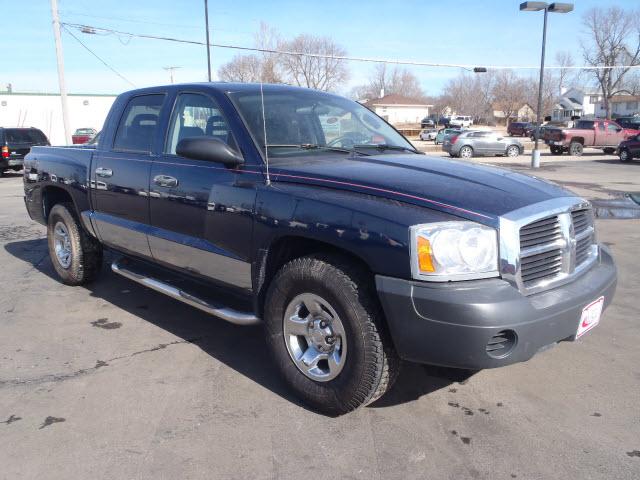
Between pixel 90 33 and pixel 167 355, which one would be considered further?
pixel 90 33

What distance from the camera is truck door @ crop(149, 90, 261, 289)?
3.44 m

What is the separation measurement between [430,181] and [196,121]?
1.89 metres

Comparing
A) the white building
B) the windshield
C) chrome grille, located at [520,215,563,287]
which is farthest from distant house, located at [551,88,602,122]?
chrome grille, located at [520,215,563,287]

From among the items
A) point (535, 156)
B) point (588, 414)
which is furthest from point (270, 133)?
point (535, 156)

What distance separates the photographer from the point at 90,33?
21.9m

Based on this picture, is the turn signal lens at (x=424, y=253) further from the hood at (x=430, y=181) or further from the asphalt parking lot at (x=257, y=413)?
the asphalt parking lot at (x=257, y=413)

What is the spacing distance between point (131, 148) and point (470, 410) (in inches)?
129

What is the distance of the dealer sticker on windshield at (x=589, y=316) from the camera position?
2967mm

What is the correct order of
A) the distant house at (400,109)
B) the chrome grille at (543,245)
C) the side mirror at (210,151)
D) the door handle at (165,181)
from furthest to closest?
the distant house at (400,109) < the door handle at (165,181) < the side mirror at (210,151) < the chrome grille at (543,245)

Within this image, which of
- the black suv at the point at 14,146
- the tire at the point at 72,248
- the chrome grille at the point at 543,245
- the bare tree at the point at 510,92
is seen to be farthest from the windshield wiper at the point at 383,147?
the bare tree at the point at 510,92

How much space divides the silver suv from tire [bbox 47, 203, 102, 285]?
74.7ft

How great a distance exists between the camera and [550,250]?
9.52 ft

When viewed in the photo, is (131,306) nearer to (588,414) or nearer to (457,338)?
(457,338)

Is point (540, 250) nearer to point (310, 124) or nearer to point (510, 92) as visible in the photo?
point (310, 124)
